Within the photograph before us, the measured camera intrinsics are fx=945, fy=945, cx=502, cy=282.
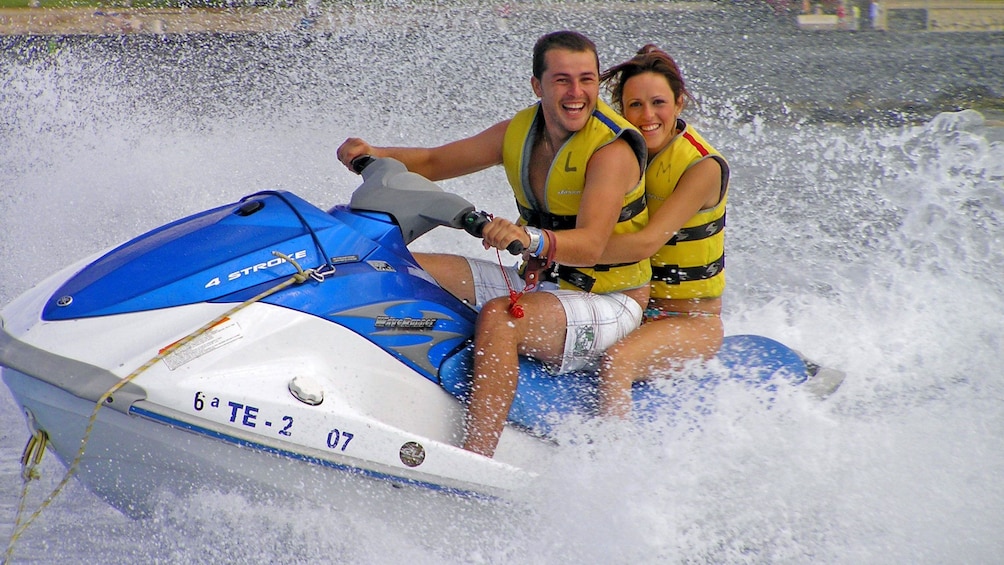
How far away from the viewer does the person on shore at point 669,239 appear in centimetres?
283

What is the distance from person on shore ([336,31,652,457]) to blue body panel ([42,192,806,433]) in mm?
93

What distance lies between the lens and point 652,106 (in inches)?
120

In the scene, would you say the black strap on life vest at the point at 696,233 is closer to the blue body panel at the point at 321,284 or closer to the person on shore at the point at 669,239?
the person on shore at the point at 669,239

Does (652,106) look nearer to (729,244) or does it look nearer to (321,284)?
(321,284)

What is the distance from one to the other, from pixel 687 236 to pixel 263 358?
4.85ft

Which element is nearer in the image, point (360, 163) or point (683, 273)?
point (360, 163)

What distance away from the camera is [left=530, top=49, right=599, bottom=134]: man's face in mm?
2730

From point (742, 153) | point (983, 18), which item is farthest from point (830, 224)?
point (983, 18)

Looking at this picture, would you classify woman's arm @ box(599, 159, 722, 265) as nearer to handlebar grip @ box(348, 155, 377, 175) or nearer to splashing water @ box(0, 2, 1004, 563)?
splashing water @ box(0, 2, 1004, 563)

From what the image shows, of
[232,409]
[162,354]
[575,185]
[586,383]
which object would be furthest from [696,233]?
[162,354]

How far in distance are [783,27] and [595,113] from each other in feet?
32.5

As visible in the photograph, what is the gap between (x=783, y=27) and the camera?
11758 mm

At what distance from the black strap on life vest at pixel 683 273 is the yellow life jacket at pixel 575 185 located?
181 mm

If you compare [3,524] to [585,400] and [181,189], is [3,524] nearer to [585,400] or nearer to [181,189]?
[585,400]
